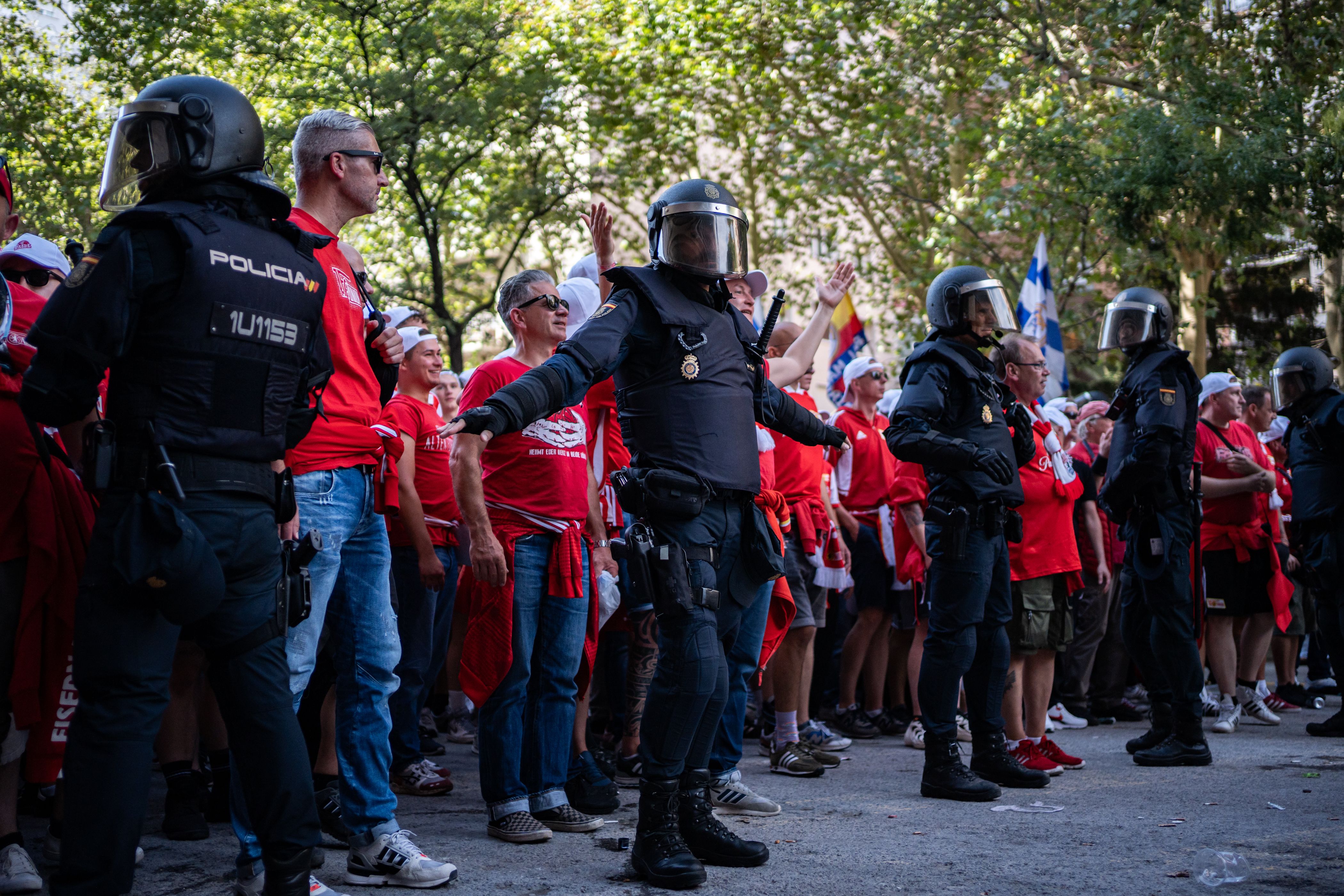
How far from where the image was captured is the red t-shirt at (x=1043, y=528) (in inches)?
267

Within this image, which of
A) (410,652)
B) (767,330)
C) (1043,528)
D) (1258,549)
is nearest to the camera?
(767,330)

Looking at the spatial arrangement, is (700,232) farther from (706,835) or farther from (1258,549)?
(1258,549)

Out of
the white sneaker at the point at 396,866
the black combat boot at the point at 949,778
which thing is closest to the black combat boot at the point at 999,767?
the black combat boot at the point at 949,778

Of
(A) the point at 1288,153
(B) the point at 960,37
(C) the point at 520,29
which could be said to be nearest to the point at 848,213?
(B) the point at 960,37

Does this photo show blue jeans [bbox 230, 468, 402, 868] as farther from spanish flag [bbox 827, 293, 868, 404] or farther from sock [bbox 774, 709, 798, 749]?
spanish flag [bbox 827, 293, 868, 404]

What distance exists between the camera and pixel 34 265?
4629 mm

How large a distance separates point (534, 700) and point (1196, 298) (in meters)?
17.8

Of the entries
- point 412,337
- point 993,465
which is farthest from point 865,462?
point 412,337

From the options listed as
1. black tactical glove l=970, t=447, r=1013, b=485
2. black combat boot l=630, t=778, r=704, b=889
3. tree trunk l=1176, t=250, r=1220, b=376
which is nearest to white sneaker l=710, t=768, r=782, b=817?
black combat boot l=630, t=778, r=704, b=889

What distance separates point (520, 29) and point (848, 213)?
30.3ft

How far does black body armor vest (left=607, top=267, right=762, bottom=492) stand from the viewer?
4.29m

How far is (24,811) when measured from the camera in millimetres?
5289

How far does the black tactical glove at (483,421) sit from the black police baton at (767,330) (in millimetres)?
1249

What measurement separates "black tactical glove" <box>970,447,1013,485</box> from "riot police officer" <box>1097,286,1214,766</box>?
1423mm
